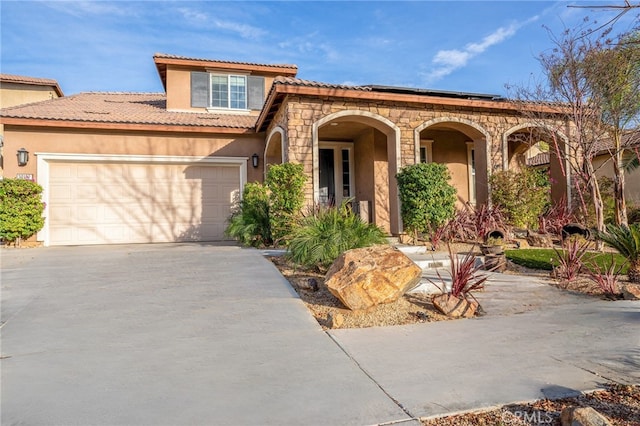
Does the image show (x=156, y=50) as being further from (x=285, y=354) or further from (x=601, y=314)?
→ (x=601, y=314)

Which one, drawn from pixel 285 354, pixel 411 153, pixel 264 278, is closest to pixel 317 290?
pixel 264 278

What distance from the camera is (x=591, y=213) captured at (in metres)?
10.1

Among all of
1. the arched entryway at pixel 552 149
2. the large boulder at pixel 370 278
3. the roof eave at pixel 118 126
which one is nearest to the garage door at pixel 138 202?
the roof eave at pixel 118 126

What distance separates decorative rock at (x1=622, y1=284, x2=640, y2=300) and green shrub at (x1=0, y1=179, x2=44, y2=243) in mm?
12878

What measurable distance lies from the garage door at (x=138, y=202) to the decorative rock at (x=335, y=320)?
8665mm

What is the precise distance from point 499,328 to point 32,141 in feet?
40.9

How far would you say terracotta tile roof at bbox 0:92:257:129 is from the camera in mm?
10766

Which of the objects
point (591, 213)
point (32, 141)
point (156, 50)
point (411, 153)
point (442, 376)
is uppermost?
point (156, 50)

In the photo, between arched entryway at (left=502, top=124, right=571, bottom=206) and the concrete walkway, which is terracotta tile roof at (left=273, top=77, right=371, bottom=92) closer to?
arched entryway at (left=502, top=124, right=571, bottom=206)

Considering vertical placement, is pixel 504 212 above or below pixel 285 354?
above

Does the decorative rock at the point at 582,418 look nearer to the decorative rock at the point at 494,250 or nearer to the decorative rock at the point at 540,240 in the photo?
the decorative rock at the point at 494,250

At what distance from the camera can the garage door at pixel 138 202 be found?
10.8 meters

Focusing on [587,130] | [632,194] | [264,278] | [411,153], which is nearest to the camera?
[264,278]

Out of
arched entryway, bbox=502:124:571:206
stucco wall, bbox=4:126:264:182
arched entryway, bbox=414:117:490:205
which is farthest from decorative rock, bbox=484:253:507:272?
stucco wall, bbox=4:126:264:182
